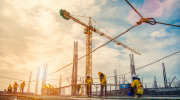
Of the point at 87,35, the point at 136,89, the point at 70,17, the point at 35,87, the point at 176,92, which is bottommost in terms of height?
the point at 35,87

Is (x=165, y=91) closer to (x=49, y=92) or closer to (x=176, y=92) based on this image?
(x=176, y=92)

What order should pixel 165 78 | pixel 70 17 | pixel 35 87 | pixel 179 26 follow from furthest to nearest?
pixel 35 87
pixel 70 17
pixel 165 78
pixel 179 26

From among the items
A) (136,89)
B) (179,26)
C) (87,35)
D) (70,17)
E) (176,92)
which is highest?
(70,17)

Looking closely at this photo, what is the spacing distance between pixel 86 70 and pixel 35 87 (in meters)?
20.4

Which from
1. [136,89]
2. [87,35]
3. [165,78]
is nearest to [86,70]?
[87,35]

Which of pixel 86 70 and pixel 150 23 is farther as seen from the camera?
pixel 86 70

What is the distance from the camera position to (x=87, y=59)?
41.2m

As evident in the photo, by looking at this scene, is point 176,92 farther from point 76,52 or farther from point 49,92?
point 49,92

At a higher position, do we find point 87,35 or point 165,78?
point 87,35

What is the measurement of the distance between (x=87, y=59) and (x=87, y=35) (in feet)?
28.6

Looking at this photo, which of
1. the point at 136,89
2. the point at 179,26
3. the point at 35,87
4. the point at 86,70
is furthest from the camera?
the point at 35,87

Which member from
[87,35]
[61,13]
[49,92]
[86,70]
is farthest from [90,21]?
[49,92]

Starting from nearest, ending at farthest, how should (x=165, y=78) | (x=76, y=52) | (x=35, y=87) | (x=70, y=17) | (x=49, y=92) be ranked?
1. (x=49, y=92)
2. (x=76, y=52)
3. (x=165, y=78)
4. (x=70, y=17)
5. (x=35, y=87)

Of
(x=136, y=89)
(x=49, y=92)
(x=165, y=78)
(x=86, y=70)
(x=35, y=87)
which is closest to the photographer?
(x=136, y=89)
